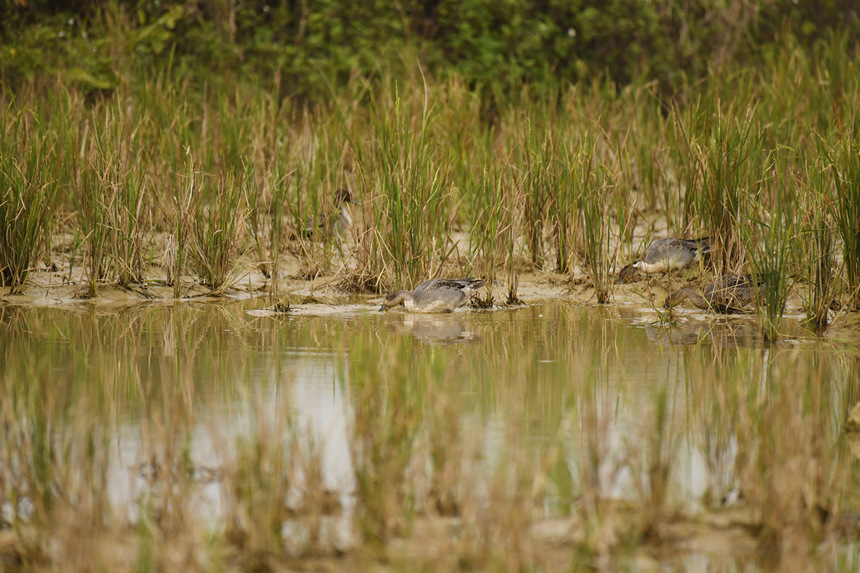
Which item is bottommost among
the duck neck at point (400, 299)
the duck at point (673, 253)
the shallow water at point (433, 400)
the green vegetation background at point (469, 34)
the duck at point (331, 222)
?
the shallow water at point (433, 400)

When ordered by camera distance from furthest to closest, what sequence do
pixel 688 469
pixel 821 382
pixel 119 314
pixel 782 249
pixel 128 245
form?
pixel 128 245 < pixel 119 314 < pixel 782 249 < pixel 821 382 < pixel 688 469

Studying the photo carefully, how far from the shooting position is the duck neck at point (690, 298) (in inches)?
274

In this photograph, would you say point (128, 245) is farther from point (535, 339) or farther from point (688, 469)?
point (688, 469)

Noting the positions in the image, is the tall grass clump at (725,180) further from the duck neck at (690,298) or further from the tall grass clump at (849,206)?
the tall grass clump at (849,206)

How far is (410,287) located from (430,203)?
0.60m

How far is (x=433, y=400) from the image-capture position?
3727mm

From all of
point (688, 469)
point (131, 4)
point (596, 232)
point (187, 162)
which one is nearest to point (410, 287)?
point (596, 232)

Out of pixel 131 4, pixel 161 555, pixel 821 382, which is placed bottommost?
pixel 161 555

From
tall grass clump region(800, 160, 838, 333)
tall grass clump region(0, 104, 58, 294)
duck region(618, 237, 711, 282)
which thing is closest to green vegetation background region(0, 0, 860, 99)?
tall grass clump region(0, 104, 58, 294)

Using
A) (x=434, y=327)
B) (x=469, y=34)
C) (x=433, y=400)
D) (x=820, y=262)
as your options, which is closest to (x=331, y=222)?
(x=434, y=327)

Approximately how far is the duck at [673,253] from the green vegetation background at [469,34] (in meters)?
7.27

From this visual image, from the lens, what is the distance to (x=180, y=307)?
286 inches

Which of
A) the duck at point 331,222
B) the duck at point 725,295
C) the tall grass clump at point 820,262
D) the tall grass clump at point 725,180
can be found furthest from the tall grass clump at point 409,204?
the tall grass clump at point 820,262

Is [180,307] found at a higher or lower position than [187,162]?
lower
